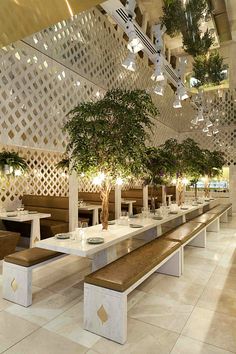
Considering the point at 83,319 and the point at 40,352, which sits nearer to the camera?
the point at 40,352

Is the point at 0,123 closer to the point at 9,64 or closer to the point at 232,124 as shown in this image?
the point at 9,64

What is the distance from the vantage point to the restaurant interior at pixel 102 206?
6.36 ft

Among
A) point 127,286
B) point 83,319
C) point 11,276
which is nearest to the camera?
point 127,286

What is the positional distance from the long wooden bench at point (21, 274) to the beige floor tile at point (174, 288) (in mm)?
1195

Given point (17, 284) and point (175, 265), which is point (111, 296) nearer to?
point (17, 284)

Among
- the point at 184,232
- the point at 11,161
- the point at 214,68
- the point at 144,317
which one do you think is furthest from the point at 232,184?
the point at 144,317

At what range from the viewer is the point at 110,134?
2719 mm

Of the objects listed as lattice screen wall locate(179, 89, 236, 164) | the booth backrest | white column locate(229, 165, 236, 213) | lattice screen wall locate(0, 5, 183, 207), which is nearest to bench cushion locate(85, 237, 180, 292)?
the booth backrest

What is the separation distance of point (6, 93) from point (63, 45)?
1822 millimetres

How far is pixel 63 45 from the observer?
5031 millimetres

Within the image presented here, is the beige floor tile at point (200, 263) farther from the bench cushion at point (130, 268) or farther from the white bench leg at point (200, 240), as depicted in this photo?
the bench cushion at point (130, 268)

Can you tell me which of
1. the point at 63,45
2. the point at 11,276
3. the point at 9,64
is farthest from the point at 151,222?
the point at 63,45

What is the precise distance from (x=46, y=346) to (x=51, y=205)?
3.80 meters

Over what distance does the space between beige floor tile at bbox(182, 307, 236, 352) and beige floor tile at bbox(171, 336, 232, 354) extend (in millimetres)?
50
